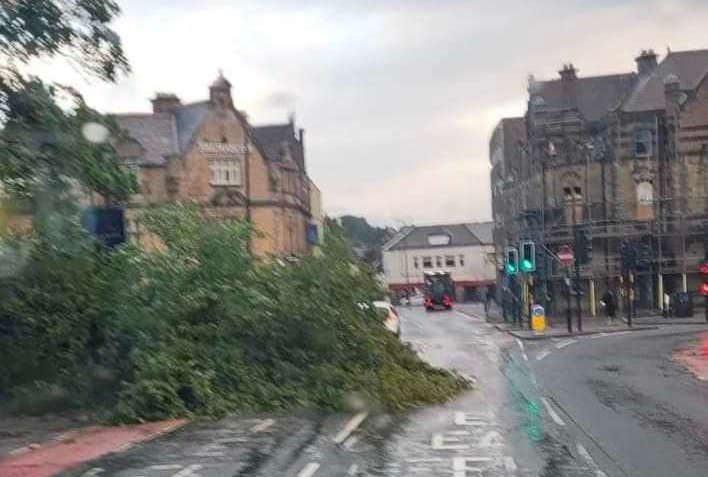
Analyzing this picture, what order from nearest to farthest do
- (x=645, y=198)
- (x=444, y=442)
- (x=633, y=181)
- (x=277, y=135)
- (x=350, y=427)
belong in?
(x=444, y=442) < (x=350, y=427) < (x=645, y=198) < (x=633, y=181) < (x=277, y=135)

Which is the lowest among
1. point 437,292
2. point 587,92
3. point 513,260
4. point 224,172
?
point 437,292

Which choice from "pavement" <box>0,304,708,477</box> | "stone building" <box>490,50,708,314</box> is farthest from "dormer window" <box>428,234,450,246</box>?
"pavement" <box>0,304,708,477</box>

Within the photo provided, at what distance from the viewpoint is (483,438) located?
13953 millimetres

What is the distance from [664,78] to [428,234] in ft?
208

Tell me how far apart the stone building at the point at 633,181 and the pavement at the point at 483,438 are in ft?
120

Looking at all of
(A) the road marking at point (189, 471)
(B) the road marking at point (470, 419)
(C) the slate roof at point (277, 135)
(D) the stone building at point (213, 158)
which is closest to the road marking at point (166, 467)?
(A) the road marking at point (189, 471)

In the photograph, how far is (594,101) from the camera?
68500 millimetres

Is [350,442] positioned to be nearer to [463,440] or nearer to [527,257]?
[463,440]

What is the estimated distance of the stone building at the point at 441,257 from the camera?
119688 millimetres

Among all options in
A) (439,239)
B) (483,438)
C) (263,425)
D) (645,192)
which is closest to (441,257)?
(439,239)

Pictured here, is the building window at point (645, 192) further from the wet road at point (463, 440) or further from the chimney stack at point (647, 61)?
the wet road at point (463, 440)

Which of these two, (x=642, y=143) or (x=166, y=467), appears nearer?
(x=166, y=467)

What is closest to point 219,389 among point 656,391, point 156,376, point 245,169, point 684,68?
point 156,376

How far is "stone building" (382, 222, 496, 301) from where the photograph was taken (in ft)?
393
